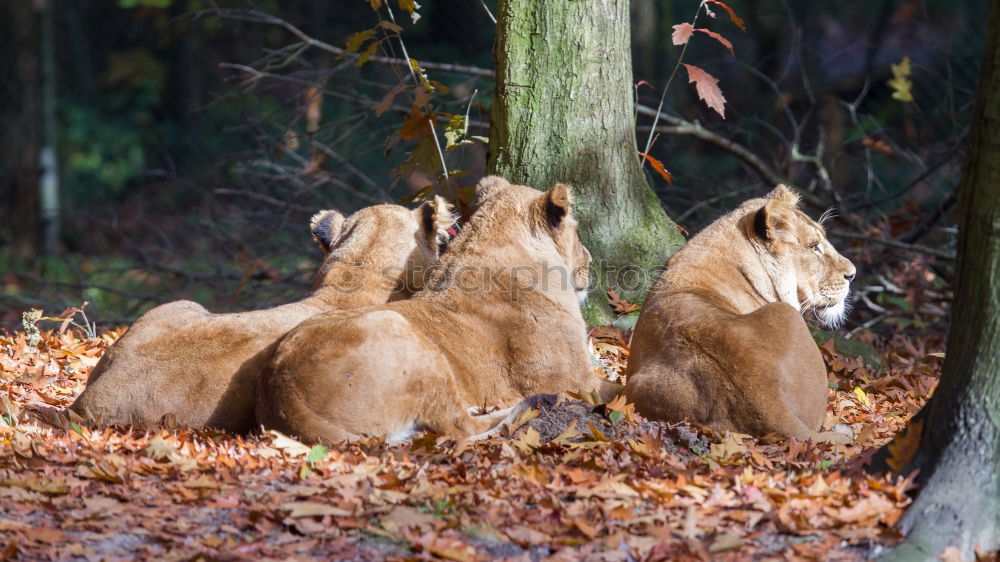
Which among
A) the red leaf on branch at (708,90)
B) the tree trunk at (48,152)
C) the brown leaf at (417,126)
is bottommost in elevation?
the tree trunk at (48,152)

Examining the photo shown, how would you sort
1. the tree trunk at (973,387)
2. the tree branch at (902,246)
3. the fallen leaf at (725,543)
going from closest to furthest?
the fallen leaf at (725,543) < the tree trunk at (973,387) < the tree branch at (902,246)

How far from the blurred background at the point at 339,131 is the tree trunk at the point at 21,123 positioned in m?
0.03

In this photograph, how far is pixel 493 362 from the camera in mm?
5957

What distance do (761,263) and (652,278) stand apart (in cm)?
95

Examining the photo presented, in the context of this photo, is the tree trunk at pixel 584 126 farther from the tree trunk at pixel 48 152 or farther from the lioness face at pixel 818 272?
the tree trunk at pixel 48 152

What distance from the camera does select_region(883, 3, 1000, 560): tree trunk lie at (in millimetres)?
4016

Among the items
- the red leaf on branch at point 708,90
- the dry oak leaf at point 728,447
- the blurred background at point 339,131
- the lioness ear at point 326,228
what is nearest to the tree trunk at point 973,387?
the dry oak leaf at point 728,447

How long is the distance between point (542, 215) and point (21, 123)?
12.5 meters

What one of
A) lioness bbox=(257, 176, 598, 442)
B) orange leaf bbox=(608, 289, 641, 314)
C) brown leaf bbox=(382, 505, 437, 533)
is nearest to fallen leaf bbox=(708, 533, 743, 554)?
brown leaf bbox=(382, 505, 437, 533)

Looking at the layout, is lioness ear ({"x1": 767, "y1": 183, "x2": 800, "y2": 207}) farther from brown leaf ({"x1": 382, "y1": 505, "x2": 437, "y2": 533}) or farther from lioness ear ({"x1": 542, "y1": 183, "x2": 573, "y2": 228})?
brown leaf ({"x1": 382, "y1": 505, "x2": 437, "y2": 533})

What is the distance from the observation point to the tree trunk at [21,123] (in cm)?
1582

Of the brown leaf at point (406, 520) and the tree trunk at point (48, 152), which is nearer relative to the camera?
the brown leaf at point (406, 520)

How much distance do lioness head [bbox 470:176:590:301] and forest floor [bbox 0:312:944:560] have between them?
40.6 inches

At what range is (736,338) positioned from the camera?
546 cm
